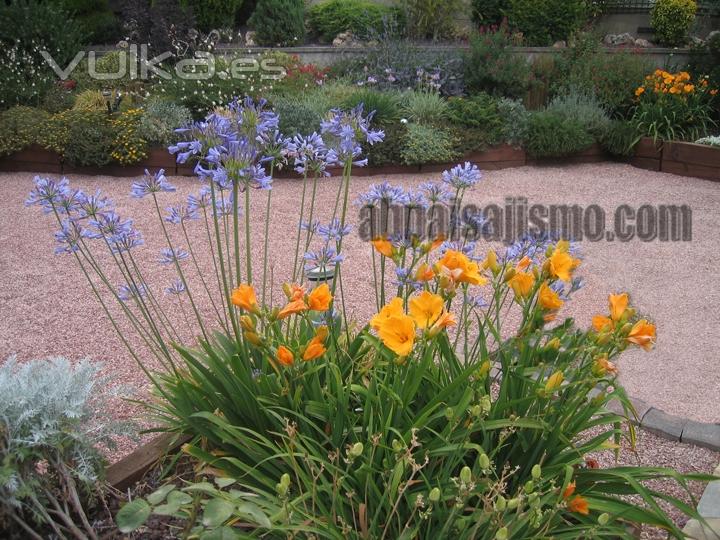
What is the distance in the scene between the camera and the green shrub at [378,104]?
23.9 feet

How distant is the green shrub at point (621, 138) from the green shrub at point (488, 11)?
551cm

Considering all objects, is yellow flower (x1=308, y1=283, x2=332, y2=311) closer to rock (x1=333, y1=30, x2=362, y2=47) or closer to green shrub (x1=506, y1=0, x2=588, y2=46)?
rock (x1=333, y1=30, x2=362, y2=47)

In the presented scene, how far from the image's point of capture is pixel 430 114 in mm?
7543

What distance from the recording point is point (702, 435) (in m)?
2.87

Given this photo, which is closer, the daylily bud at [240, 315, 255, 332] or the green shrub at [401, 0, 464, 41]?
the daylily bud at [240, 315, 255, 332]

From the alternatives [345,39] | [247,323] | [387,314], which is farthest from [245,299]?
[345,39]

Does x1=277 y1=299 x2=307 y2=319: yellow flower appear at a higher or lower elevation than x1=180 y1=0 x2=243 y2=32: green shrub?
lower

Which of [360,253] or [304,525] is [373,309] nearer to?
[360,253]

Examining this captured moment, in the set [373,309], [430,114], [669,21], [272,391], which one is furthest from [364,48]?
[272,391]

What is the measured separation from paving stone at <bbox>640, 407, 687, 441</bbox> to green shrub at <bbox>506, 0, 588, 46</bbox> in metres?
9.90

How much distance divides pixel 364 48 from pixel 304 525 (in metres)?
9.17

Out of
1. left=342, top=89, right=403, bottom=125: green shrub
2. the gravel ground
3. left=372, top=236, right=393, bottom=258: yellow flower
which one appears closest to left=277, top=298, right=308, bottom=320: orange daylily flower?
left=372, top=236, right=393, bottom=258: yellow flower

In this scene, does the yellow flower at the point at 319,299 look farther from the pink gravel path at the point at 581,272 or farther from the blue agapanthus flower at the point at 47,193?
the pink gravel path at the point at 581,272

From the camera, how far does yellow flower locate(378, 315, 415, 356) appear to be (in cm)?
151
